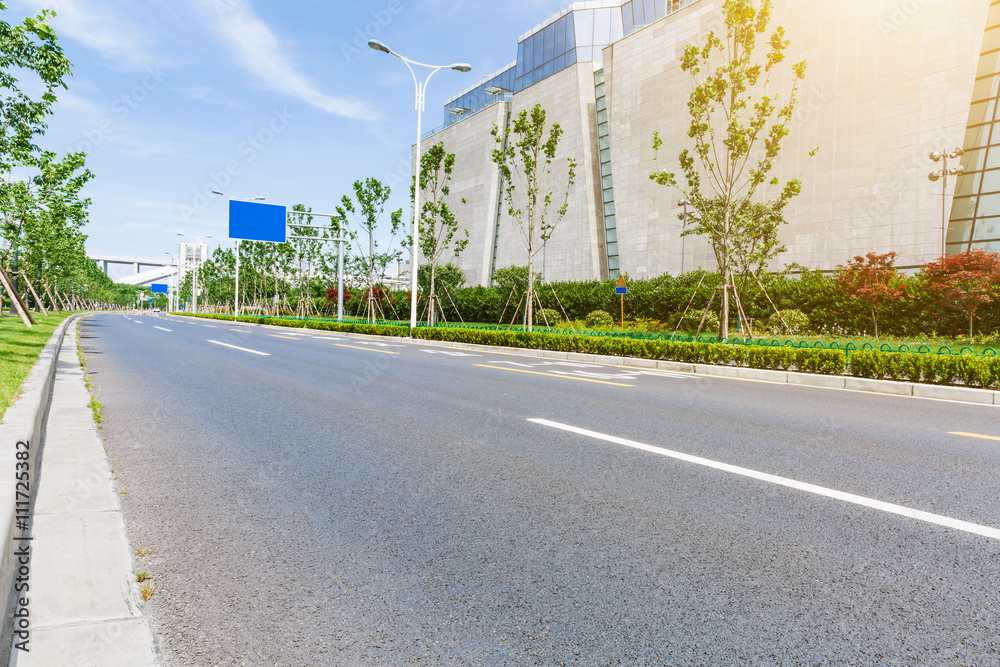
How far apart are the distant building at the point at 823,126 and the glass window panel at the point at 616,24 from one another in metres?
Answer: 0.09

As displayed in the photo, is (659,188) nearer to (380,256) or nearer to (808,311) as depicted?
(808,311)

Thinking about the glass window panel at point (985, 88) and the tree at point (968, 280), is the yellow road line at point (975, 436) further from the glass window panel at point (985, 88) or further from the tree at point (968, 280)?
Answer: the glass window panel at point (985, 88)

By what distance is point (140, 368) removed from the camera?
10953 mm

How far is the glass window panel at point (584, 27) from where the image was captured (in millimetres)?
41094

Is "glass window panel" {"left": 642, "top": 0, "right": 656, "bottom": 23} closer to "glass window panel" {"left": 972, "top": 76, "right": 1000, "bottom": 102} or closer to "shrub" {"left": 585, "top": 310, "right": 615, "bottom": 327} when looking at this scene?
"glass window panel" {"left": 972, "top": 76, "right": 1000, "bottom": 102}

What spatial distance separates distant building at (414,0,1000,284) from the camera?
73.5 feet

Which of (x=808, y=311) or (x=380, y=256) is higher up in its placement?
(x=380, y=256)

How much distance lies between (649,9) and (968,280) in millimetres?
29413

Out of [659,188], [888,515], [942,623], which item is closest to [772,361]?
[888,515]

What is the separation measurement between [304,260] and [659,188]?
2822cm

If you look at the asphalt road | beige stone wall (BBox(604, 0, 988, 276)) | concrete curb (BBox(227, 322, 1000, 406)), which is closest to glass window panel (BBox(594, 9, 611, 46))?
beige stone wall (BBox(604, 0, 988, 276))

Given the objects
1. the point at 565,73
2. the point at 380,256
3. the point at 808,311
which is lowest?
the point at 808,311

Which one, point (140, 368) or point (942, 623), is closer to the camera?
point (942, 623)

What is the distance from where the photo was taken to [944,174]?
72.1 ft
